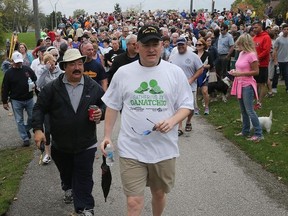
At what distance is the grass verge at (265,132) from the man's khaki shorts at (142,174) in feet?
8.29

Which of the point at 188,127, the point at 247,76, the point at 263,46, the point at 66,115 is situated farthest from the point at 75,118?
the point at 263,46

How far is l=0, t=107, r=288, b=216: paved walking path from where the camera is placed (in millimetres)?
4727

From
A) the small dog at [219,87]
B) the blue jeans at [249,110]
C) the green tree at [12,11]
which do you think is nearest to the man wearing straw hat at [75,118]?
the blue jeans at [249,110]

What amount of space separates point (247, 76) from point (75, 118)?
12.4 ft

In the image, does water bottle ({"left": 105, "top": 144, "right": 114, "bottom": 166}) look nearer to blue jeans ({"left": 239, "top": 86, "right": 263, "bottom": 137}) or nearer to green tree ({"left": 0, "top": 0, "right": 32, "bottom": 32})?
blue jeans ({"left": 239, "top": 86, "right": 263, "bottom": 137})

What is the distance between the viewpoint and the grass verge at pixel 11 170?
206 inches

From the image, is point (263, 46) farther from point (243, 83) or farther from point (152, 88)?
point (152, 88)

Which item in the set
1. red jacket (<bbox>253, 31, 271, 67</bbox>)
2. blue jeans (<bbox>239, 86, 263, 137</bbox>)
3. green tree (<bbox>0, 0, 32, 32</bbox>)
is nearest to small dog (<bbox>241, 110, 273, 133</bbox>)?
blue jeans (<bbox>239, 86, 263, 137</bbox>)

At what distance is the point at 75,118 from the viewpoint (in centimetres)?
429

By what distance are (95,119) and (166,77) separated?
1.07 metres

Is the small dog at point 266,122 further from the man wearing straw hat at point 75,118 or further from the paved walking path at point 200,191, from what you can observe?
the man wearing straw hat at point 75,118

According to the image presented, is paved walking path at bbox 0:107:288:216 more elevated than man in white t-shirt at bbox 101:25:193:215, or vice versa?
man in white t-shirt at bbox 101:25:193:215

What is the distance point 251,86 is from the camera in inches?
276

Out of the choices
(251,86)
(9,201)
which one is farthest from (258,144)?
(9,201)
